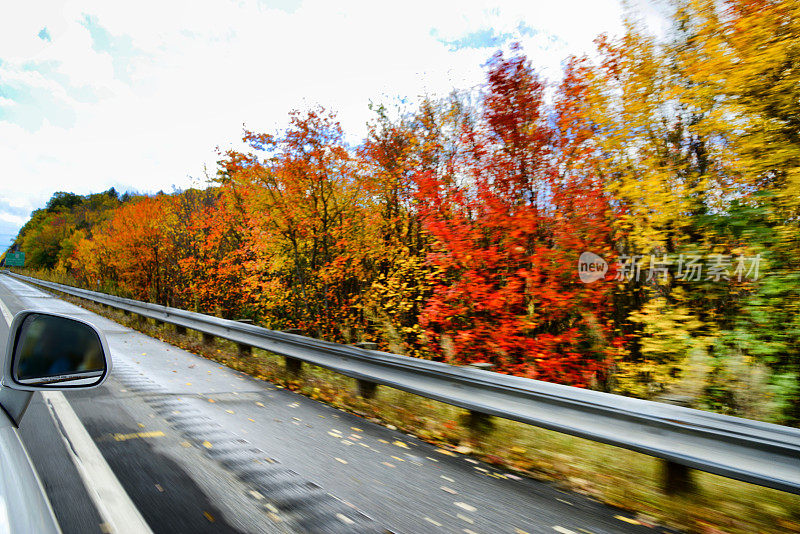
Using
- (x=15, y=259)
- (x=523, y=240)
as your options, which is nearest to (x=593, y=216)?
(x=523, y=240)

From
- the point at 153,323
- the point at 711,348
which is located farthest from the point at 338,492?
the point at 153,323

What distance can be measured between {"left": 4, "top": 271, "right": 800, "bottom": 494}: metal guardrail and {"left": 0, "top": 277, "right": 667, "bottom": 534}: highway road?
52 cm

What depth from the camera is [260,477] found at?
3.38m

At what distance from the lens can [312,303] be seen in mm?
12578

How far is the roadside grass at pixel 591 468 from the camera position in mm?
2984

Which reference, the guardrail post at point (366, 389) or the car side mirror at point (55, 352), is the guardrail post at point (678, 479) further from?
the car side mirror at point (55, 352)

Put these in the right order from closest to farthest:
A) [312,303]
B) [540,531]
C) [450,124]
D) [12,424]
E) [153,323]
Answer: [12,424] → [540,531] → [450,124] → [312,303] → [153,323]

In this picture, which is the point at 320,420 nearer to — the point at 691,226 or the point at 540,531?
the point at 540,531

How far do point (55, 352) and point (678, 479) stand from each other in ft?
12.7

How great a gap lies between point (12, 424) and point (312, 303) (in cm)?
1090

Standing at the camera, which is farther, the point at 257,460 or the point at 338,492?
the point at 257,460

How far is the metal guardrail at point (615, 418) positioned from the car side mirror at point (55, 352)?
3271mm

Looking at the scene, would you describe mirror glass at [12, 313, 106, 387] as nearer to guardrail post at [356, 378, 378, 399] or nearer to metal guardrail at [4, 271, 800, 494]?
metal guardrail at [4, 271, 800, 494]

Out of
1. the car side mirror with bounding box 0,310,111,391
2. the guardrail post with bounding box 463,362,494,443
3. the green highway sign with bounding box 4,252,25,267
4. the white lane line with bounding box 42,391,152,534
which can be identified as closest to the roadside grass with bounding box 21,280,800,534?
the guardrail post with bounding box 463,362,494,443
